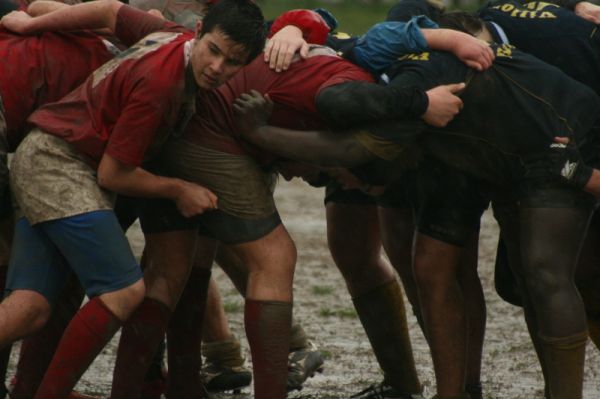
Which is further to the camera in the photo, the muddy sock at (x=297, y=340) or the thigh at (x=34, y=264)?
the muddy sock at (x=297, y=340)

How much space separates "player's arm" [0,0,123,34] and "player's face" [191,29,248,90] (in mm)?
511

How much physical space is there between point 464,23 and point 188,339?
1920 millimetres

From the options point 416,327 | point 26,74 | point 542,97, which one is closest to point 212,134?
point 26,74

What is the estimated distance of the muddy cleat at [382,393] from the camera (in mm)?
7160

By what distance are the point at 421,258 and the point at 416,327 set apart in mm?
2559

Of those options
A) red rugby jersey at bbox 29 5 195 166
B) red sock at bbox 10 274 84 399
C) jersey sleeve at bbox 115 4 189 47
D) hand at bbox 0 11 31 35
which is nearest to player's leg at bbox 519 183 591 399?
red rugby jersey at bbox 29 5 195 166

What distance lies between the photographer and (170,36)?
600 cm

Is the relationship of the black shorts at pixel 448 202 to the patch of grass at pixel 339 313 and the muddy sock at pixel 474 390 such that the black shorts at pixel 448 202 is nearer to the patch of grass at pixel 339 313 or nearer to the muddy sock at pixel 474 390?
the muddy sock at pixel 474 390

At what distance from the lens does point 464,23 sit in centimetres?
646

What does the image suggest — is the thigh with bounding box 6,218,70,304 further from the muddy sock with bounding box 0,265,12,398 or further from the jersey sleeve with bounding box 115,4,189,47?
the jersey sleeve with bounding box 115,4,189,47

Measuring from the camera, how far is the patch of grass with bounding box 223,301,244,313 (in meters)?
9.16

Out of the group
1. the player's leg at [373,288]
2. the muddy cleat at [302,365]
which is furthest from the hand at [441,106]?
the muddy cleat at [302,365]

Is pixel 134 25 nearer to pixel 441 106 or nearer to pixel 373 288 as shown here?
pixel 441 106

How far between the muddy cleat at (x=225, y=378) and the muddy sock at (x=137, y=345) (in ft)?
3.48
